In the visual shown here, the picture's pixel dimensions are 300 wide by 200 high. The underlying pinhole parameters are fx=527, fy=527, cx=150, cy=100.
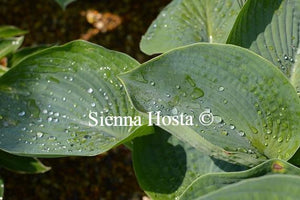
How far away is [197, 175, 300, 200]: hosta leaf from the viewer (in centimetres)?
65

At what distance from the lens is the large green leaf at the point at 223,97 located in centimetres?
90

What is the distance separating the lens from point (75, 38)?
6.30 feet

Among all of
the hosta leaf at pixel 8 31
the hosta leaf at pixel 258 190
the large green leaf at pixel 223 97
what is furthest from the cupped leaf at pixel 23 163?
the hosta leaf at pixel 258 190

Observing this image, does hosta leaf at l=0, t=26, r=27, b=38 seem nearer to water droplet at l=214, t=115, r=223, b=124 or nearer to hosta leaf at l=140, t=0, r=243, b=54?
hosta leaf at l=140, t=0, r=243, b=54

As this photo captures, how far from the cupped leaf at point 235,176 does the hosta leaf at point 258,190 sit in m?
0.12

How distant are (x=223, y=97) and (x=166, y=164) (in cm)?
29

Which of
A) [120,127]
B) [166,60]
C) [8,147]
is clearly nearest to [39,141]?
[8,147]

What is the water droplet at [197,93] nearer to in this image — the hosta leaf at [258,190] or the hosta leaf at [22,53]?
the hosta leaf at [258,190]

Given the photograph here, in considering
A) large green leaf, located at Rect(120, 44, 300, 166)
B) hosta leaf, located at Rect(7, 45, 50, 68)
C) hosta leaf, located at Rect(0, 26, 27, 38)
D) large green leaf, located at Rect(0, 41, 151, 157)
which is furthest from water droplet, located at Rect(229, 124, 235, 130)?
hosta leaf, located at Rect(0, 26, 27, 38)

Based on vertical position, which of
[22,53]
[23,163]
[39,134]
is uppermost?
[39,134]

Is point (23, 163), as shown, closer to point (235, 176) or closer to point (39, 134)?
point (39, 134)

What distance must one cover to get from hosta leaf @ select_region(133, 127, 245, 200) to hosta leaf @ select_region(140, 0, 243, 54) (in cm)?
21

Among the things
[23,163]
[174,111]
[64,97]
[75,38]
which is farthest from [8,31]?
[174,111]

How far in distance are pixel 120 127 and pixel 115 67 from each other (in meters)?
0.14
